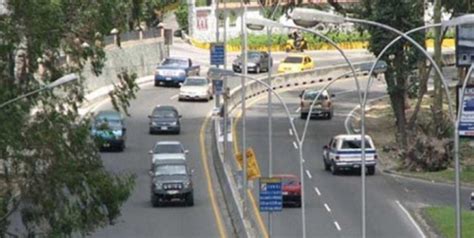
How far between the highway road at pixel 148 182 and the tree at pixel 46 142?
1503 centimetres

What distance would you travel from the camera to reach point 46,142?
40062 mm

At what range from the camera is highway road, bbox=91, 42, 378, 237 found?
57.7 meters

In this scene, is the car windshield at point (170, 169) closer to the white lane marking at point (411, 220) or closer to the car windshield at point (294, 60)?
the white lane marking at point (411, 220)

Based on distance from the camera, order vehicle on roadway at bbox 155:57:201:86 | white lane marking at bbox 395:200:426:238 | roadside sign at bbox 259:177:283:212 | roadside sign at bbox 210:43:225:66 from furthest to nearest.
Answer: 1. vehicle on roadway at bbox 155:57:201:86
2. roadside sign at bbox 210:43:225:66
3. white lane marking at bbox 395:200:426:238
4. roadside sign at bbox 259:177:283:212

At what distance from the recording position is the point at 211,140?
Result: 80.1 m

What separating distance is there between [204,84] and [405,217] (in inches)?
1478

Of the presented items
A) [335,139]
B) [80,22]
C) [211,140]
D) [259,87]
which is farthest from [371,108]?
[80,22]

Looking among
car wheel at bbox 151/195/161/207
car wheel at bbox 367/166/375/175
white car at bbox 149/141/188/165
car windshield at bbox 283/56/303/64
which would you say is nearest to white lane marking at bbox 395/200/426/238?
car wheel at bbox 367/166/375/175

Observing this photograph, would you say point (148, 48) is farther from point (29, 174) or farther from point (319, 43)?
point (29, 174)

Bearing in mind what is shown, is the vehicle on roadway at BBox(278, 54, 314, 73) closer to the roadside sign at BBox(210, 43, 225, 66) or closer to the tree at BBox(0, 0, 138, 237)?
the roadside sign at BBox(210, 43, 225, 66)

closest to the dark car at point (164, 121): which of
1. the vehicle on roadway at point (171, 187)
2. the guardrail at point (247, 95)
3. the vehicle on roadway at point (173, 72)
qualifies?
the guardrail at point (247, 95)

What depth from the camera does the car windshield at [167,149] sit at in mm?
70688

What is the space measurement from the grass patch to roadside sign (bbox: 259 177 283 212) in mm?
7182

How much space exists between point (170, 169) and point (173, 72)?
3944 centimetres
